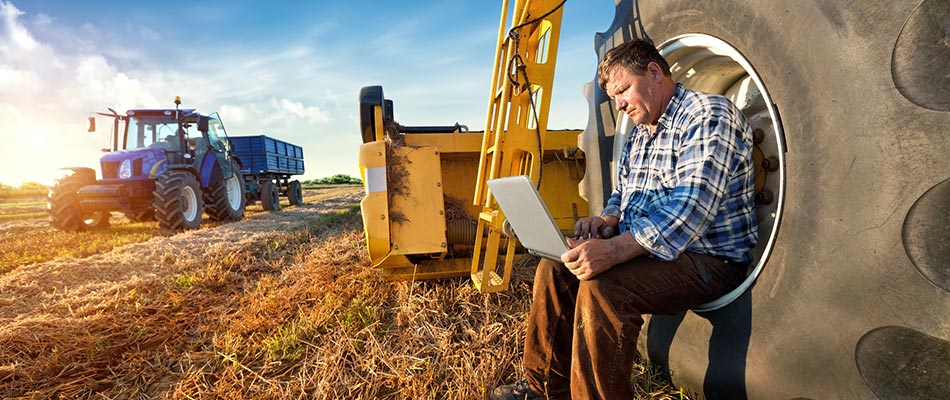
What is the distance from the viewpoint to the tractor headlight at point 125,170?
24.9 ft

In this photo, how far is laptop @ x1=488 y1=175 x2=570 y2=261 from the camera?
159 centimetres

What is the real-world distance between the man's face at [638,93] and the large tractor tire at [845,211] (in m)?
0.25

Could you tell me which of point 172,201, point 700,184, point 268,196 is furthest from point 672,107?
point 268,196

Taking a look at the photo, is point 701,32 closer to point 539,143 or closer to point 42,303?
point 539,143

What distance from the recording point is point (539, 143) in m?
2.81

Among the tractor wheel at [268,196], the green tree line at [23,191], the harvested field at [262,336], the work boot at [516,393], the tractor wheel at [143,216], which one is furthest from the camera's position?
the green tree line at [23,191]

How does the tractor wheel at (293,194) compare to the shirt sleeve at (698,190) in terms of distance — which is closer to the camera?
the shirt sleeve at (698,190)

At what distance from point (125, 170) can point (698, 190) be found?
28.8 feet

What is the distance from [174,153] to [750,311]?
9.50 metres

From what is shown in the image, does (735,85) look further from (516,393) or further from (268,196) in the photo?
(268,196)

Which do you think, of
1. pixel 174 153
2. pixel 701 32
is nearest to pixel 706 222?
pixel 701 32

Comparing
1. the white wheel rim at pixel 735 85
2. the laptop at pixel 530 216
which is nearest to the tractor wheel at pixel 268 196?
the laptop at pixel 530 216

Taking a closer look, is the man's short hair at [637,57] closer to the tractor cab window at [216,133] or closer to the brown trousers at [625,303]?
the brown trousers at [625,303]

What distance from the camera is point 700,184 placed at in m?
1.48
